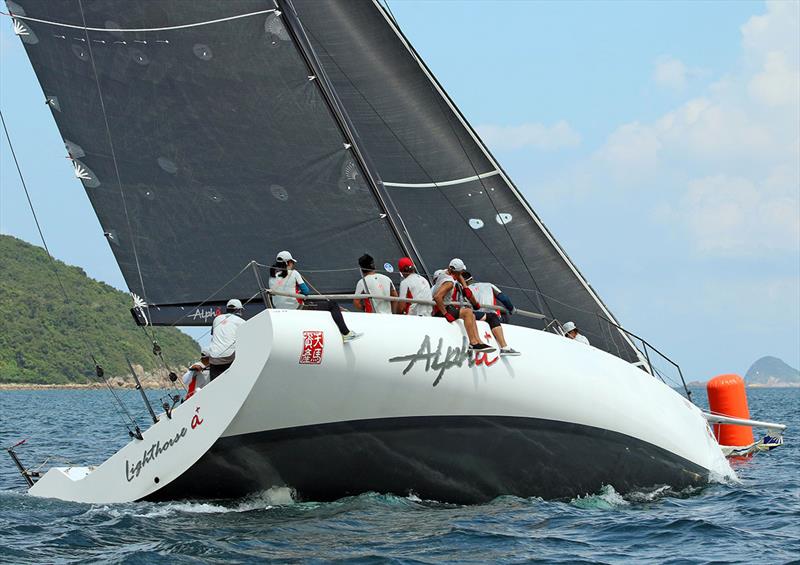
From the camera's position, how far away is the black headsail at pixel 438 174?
13.6 metres

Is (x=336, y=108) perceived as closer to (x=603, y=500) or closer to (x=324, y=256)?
(x=324, y=256)

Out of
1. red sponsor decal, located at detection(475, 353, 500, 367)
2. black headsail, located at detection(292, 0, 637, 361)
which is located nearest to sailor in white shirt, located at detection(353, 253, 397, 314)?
red sponsor decal, located at detection(475, 353, 500, 367)

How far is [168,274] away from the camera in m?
13.6

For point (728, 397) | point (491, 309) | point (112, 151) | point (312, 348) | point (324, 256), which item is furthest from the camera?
point (728, 397)

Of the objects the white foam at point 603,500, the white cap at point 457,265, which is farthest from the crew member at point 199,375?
the white foam at point 603,500

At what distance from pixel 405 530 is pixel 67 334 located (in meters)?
112

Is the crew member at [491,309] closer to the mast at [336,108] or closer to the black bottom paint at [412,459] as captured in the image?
the black bottom paint at [412,459]

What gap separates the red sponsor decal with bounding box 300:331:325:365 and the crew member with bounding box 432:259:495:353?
50.6 inches

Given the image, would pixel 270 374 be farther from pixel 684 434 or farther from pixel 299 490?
pixel 684 434

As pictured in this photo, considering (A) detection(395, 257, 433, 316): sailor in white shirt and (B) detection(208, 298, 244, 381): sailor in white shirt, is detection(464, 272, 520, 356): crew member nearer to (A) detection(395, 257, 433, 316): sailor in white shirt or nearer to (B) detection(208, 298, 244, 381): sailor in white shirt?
(A) detection(395, 257, 433, 316): sailor in white shirt

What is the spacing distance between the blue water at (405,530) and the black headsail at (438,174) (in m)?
2.91

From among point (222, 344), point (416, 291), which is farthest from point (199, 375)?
point (416, 291)

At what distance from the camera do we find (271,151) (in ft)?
41.5

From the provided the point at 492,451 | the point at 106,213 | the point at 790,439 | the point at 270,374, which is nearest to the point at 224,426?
the point at 270,374
